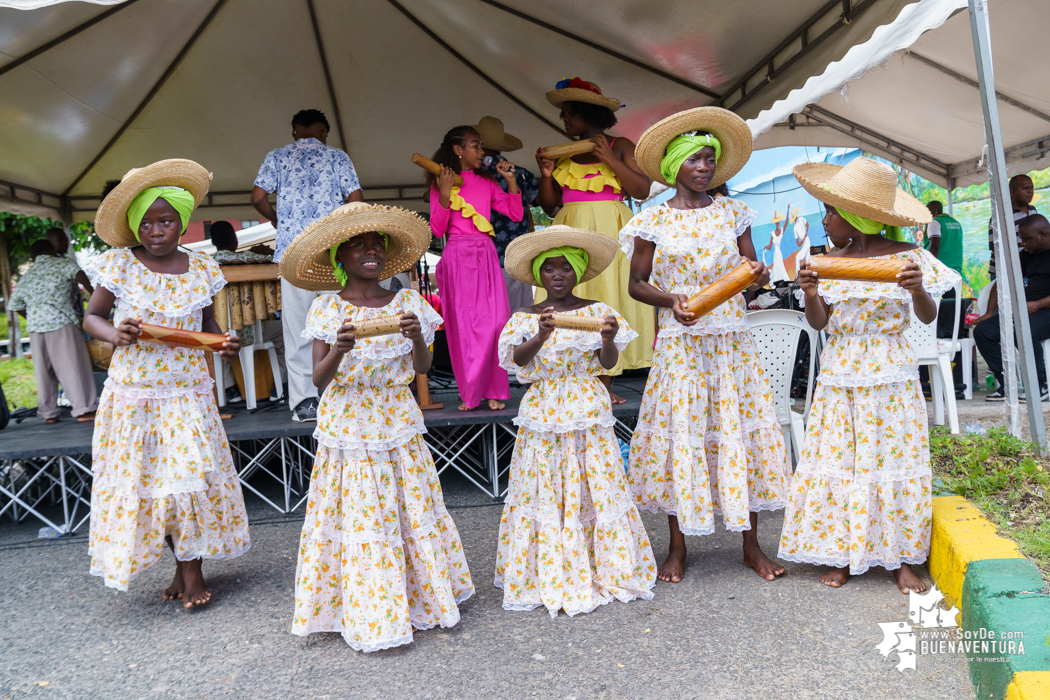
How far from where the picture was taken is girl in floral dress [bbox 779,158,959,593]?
3.12m

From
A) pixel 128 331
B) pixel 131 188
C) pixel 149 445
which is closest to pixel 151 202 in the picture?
pixel 131 188

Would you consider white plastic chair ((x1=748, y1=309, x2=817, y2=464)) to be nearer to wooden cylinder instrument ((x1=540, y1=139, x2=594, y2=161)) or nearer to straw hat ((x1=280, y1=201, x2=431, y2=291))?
wooden cylinder instrument ((x1=540, y1=139, x2=594, y2=161))

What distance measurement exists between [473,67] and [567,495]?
507cm

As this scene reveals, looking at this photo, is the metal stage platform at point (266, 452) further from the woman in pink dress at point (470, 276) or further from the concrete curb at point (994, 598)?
the concrete curb at point (994, 598)

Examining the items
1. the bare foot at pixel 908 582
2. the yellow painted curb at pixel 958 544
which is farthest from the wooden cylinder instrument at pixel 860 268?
the bare foot at pixel 908 582

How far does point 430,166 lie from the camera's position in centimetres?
468

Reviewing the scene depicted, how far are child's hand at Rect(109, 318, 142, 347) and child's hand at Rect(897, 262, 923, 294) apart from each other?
329 cm

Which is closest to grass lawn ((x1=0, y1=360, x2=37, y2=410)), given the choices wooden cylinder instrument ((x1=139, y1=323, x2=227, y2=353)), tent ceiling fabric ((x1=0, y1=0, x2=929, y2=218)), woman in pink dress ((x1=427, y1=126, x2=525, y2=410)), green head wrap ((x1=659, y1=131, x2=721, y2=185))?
tent ceiling fabric ((x1=0, y1=0, x2=929, y2=218))

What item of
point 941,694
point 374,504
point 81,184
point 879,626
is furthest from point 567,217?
point 81,184

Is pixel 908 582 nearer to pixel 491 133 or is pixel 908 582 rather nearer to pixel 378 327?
pixel 378 327

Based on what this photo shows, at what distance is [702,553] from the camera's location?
3801mm

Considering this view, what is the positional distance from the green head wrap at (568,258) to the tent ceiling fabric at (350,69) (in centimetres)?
188

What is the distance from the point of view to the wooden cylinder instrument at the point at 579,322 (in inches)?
117

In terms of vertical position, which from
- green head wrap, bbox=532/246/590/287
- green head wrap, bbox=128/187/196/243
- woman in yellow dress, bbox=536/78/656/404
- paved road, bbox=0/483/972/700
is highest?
woman in yellow dress, bbox=536/78/656/404
